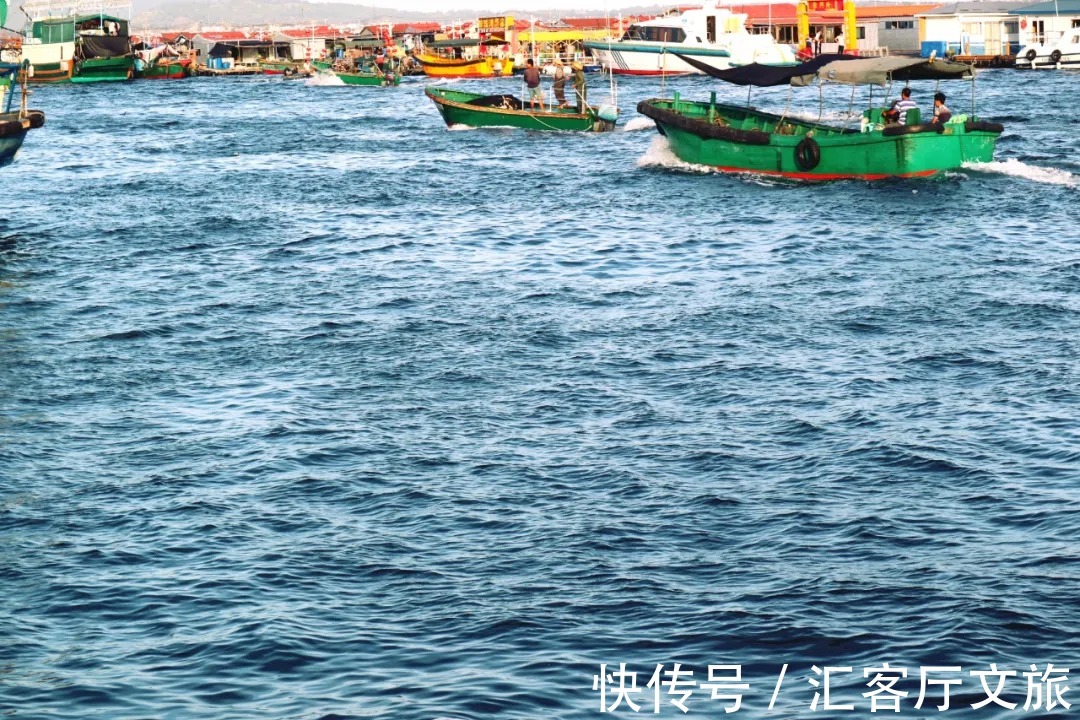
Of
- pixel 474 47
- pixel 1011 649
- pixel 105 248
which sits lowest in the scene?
pixel 1011 649

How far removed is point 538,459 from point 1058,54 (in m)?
73.3

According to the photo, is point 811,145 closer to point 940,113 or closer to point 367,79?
point 940,113

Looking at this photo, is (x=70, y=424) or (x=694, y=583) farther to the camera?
(x=70, y=424)

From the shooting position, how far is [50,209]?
3509cm

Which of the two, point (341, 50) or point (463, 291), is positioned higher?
point (341, 50)

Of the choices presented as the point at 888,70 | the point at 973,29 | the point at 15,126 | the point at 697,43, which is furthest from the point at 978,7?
the point at 15,126

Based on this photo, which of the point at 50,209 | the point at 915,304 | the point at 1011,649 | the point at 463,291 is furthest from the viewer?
the point at 50,209

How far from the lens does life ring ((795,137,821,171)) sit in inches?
1325

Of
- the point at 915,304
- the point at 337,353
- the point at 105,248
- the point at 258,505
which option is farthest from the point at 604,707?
the point at 105,248

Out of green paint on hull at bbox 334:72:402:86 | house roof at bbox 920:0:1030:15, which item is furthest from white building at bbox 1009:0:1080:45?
green paint on hull at bbox 334:72:402:86

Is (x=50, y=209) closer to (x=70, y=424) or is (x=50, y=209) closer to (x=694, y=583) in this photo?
(x=70, y=424)

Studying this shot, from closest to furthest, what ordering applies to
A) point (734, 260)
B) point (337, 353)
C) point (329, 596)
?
point (329, 596) → point (337, 353) → point (734, 260)

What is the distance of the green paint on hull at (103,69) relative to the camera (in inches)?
4161

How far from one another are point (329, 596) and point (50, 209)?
2574cm
